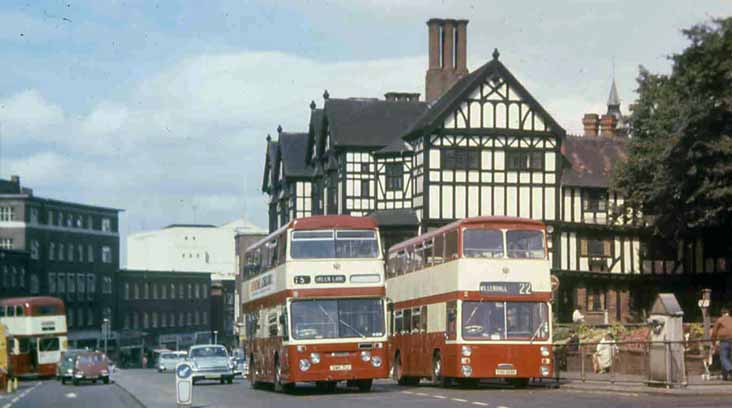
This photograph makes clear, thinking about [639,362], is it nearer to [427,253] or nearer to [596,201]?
[427,253]

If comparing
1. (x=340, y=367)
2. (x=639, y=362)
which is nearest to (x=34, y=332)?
(x=340, y=367)

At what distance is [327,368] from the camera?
119ft

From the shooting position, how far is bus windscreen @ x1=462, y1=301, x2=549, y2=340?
36062 millimetres

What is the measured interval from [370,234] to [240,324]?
228 ft

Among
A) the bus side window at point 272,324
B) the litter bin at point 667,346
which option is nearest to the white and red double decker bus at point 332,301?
the bus side window at point 272,324

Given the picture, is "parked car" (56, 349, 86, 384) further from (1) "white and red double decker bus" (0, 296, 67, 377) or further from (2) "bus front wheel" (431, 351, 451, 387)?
(2) "bus front wheel" (431, 351, 451, 387)

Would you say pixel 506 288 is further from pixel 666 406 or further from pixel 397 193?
pixel 397 193

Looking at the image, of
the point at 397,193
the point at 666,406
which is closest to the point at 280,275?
the point at 666,406

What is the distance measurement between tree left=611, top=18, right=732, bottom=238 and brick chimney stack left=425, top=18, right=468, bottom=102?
16.1 m

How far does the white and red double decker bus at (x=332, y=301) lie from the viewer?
36.4m

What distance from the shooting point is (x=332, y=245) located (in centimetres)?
3672

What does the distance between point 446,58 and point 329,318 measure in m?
45.6

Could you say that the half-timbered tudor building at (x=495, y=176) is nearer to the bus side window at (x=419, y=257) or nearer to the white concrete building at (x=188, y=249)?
the bus side window at (x=419, y=257)

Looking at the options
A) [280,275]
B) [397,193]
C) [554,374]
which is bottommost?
[554,374]
